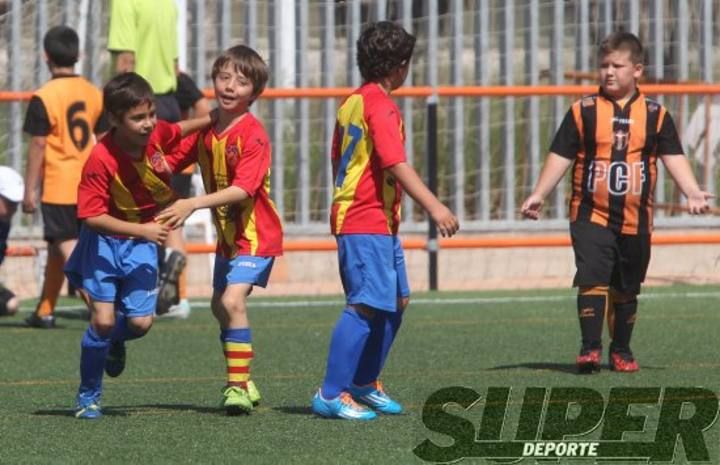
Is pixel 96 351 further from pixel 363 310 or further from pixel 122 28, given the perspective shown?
pixel 122 28

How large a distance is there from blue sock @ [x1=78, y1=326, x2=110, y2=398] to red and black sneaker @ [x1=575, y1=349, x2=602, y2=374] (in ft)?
7.90

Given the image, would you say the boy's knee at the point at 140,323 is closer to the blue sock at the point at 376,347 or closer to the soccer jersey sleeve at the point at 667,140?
the blue sock at the point at 376,347

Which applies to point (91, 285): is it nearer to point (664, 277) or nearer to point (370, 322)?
point (370, 322)

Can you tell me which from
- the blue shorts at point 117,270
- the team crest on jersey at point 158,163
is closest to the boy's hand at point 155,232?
the blue shorts at point 117,270

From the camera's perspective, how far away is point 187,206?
764 centimetres

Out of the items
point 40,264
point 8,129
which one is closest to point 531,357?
point 40,264

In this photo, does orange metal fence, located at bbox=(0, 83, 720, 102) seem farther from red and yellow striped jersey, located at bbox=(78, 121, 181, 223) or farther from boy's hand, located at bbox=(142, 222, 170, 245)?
boy's hand, located at bbox=(142, 222, 170, 245)

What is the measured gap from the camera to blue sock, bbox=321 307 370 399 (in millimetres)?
7734

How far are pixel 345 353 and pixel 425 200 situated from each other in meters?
0.68

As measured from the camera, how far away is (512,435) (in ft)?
23.3

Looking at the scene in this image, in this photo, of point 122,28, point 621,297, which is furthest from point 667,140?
point 122,28

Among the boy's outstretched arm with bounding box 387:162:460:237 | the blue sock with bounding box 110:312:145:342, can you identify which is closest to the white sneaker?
the blue sock with bounding box 110:312:145:342

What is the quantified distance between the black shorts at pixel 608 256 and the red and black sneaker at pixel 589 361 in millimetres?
361

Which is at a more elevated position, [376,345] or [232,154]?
[232,154]
